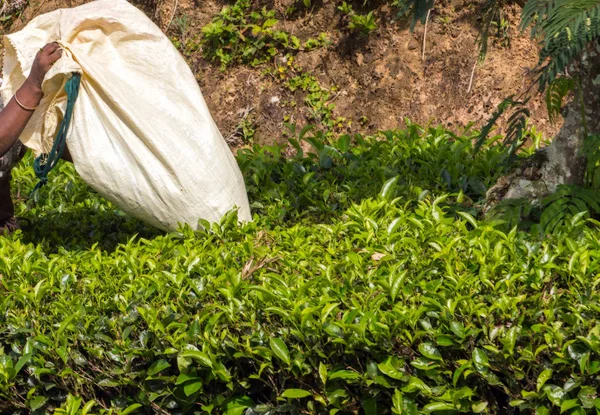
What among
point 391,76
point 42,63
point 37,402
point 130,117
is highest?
point 42,63

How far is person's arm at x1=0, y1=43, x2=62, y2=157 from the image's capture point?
361 centimetres

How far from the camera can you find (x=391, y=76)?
591 centimetres

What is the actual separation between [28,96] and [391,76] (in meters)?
2.85

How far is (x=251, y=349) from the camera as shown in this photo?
294 cm

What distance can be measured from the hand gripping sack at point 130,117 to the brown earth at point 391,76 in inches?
87.7

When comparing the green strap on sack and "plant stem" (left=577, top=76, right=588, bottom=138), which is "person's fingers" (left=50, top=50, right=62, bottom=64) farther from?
"plant stem" (left=577, top=76, right=588, bottom=138)

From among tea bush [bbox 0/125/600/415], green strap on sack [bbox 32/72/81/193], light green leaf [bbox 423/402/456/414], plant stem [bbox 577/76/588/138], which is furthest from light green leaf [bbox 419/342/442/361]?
green strap on sack [bbox 32/72/81/193]

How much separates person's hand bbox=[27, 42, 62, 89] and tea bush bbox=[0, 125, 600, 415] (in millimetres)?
700

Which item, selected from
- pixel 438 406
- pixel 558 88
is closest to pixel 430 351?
pixel 438 406

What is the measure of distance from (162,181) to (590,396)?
182 centimetres

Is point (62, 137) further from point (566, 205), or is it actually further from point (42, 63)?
point (566, 205)

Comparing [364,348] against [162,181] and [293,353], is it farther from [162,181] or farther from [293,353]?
[162,181]

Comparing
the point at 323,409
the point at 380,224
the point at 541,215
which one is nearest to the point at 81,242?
the point at 380,224

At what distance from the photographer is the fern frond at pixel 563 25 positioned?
2893mm
